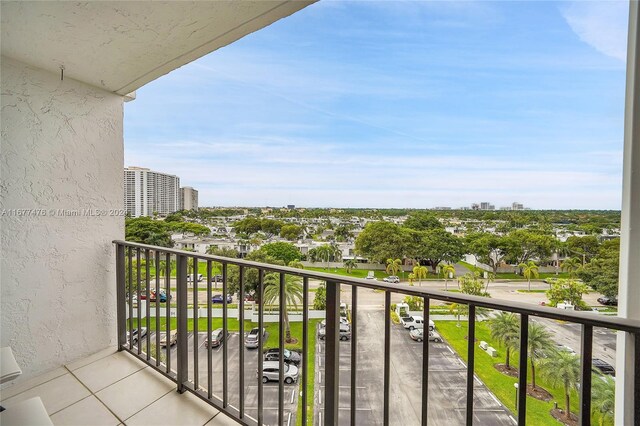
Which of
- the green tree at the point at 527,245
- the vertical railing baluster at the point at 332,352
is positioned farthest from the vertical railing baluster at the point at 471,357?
the green tree at the point at 527,245

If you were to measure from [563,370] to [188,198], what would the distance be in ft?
11.0

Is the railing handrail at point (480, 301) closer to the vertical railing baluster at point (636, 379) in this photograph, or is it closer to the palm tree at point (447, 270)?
the vertical railing baluster at point (636, 379)

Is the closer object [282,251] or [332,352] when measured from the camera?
[332,352]

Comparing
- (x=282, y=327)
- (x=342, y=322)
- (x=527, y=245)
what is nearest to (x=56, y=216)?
(x=282, y=327)

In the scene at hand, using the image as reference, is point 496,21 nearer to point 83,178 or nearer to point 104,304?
point 83,178

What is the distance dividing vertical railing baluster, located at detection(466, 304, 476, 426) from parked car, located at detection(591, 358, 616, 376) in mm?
330

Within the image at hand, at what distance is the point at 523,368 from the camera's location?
90 centimetres

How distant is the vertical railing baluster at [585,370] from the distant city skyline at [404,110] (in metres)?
0.46

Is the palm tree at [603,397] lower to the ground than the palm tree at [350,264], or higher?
lower

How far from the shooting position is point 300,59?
15.3 feet

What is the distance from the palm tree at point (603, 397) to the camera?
34.2 inches

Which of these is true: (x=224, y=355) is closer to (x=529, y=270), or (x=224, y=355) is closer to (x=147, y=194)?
(x=529, y=270)

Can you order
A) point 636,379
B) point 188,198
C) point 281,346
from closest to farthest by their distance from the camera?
point 636,379, point 281,346, point 188,198

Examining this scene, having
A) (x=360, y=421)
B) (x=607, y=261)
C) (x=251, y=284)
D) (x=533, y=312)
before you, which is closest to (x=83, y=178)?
(x=251, y=284)
